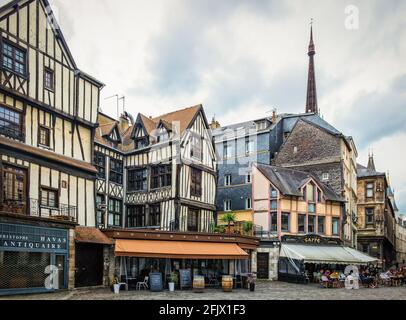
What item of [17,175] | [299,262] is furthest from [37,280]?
[299,262]

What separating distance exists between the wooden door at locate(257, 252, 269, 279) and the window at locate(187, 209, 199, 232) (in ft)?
14.5

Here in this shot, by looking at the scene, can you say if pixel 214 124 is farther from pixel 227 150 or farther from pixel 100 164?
pixel 100 164

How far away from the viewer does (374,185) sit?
4506 cm

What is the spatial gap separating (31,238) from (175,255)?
6.20 metres

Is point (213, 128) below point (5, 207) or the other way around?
the other way around

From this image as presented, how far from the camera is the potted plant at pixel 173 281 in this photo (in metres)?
19.1

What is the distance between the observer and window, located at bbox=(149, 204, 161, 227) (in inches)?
988

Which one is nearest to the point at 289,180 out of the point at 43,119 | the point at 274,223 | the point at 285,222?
the point at 285,222

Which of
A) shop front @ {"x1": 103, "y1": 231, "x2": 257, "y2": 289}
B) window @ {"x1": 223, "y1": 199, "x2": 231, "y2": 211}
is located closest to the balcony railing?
shop front @ {"x1": 103, "y1": 231, "x2": 257, "y2": 289}

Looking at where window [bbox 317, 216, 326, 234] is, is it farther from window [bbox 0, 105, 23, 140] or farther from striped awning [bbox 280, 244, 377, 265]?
window [bbox 0, 105, 23, 140]

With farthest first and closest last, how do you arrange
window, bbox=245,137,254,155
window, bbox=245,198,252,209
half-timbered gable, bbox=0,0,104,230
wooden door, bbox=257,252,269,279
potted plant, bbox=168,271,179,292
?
window, bbox=245,137,254,155 < window, bbox=245,198,252,209 < wooden door, bbox=257,252,269,279 < potted plant, bbox=168,271,179,292 < half-timbered gable, bbox=0,0,104,230

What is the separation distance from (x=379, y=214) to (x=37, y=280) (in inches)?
1411

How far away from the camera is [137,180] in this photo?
26.5 meters
